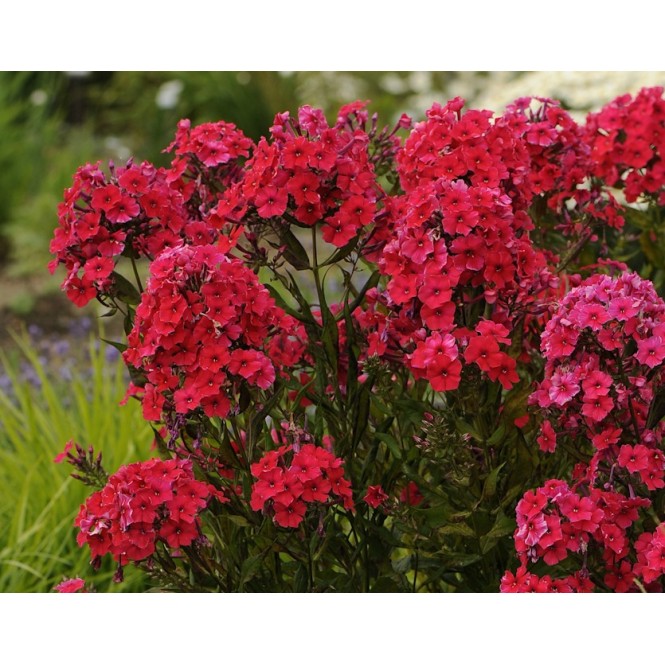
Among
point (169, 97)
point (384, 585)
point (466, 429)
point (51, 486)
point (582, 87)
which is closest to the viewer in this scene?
point (466, 429)

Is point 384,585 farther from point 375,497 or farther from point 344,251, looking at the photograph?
point 344,251

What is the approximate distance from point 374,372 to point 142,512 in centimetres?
58

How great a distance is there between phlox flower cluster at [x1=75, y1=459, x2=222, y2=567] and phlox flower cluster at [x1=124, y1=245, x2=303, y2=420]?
0.16 meters

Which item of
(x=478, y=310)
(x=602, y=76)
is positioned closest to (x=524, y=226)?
(x=478, y=310)

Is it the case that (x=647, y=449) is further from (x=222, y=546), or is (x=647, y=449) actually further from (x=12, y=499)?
(x=12, y=499)

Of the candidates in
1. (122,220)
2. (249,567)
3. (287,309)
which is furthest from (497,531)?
(122,220)

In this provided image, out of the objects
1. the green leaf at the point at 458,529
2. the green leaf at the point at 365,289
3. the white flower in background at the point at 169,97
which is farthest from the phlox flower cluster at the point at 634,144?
the white flower in background at the point at 169,97

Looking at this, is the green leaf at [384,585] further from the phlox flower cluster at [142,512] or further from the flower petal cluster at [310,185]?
the flower petal cluster at [310,185]

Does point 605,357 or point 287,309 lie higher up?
point 287,309

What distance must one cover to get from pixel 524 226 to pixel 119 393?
2315 millimetres

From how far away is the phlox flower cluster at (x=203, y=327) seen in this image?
6.71 ft

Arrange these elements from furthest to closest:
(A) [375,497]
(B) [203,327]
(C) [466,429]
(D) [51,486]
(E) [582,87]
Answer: (E) [582,87]
(D) [51,486]
(A) [375,497]
(C) [466,429]
(B) [203,327]

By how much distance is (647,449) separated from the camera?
6.79 ft

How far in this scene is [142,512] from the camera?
2.09m
